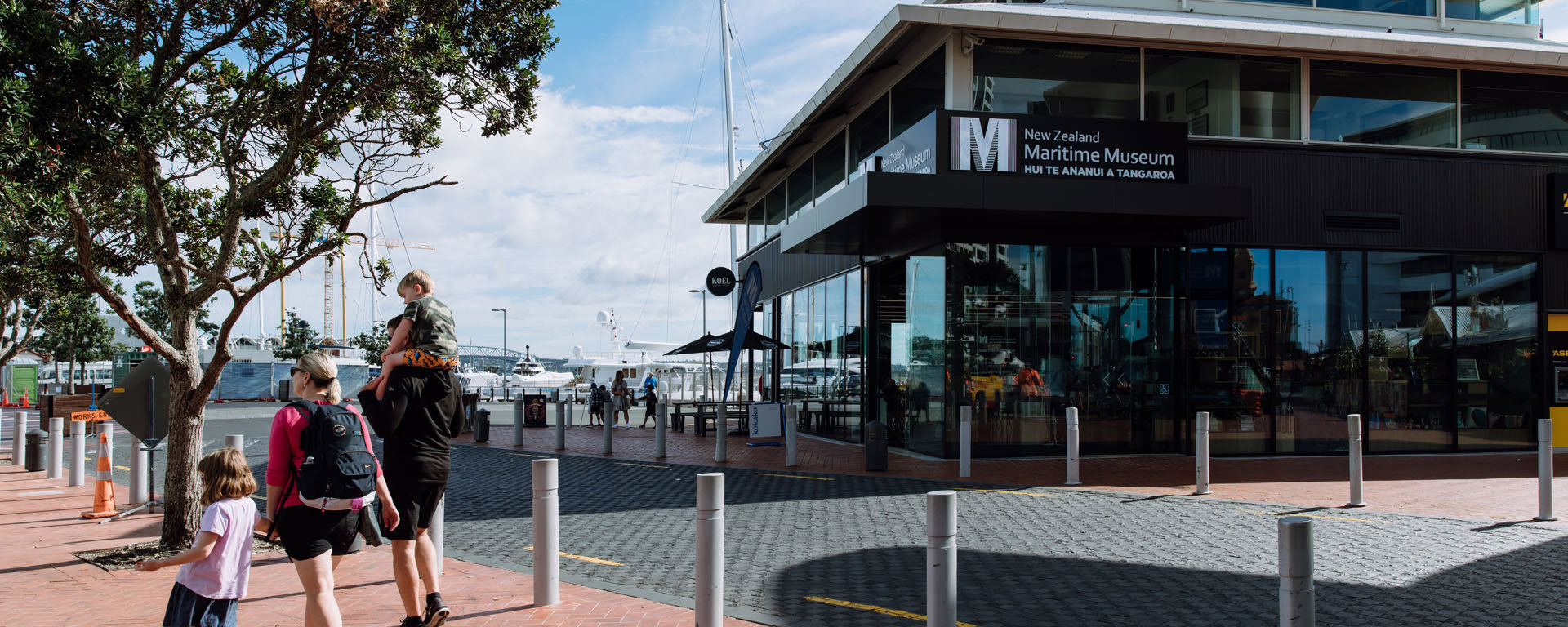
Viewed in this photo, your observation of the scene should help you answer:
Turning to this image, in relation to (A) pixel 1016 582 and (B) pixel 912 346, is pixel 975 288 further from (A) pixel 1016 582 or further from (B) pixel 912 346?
(A) pixel 1016 582

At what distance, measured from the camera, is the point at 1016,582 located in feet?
22.9

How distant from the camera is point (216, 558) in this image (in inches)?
177

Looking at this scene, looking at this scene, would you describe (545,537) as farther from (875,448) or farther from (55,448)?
(55,448)

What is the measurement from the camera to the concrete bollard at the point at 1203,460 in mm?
11281

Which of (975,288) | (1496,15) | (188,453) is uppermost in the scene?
(1496,15)

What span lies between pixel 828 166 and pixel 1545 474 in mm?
13849

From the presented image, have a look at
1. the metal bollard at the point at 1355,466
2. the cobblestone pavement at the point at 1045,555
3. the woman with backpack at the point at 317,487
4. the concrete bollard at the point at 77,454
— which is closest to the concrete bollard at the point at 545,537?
the cobblestone pavement at the point at 1045,555

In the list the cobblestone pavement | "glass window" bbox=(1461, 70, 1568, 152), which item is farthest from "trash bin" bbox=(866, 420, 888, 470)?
"glass window" bbox=(1461, 70, 1568, 152)

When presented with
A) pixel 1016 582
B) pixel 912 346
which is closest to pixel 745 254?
pixel 912 346

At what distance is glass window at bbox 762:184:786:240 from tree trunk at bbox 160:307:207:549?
17.3 m

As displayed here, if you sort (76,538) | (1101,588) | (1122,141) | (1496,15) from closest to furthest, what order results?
(1101,588), (76,538), (1122,141), (1496,15)

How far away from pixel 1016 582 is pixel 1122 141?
930cm

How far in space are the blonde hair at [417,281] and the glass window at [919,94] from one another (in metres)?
10.6

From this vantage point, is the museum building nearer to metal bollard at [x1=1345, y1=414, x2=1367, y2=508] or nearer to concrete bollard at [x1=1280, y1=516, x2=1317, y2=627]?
metal bollard at [x1=1345, y1=414, x2=1367, y2=508]
